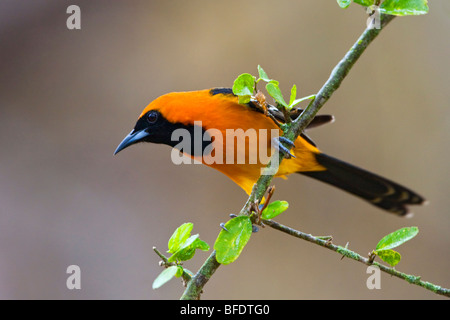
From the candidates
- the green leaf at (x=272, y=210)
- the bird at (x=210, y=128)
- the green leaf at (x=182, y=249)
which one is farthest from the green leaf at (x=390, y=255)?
the bird at (x=210, y=128)

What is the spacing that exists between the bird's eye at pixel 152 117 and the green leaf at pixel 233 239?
156cm

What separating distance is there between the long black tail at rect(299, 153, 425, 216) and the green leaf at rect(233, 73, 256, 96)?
7.62ft

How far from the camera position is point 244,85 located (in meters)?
1.53

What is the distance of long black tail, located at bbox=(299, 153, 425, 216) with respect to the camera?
148 inches

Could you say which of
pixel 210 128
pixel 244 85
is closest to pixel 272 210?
pixel 244 85

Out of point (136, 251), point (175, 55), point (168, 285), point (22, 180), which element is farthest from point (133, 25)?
point (168, 285)

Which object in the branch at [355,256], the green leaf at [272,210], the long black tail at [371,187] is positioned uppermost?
the long black tail at [371,187]

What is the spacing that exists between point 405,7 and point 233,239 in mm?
758

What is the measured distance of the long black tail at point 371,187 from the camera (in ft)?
12.3

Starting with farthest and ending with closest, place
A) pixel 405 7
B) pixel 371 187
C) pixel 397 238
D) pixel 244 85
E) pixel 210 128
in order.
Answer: pixel 371 187
pixel 210 128
pixel 244 85
pixel 397 238
pixel 405 7

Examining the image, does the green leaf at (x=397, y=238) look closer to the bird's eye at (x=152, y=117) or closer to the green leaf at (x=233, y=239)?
the green leaf at (x=233, y=239)

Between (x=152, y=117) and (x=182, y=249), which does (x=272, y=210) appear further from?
(x=152, y=117)

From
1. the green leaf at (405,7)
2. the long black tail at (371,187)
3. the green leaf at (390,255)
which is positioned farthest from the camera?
the long black tail at (371,187)

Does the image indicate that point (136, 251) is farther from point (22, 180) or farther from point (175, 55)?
point (175, 55)
